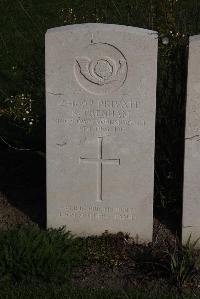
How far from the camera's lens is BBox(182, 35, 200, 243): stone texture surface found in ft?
15.9

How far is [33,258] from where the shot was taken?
471 cm

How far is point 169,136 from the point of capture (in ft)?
18.5

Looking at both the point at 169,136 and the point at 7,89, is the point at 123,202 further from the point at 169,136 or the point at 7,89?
the point at 7,89

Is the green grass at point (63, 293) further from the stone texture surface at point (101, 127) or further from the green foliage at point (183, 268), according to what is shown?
the stone texture surface at point (101, 127)

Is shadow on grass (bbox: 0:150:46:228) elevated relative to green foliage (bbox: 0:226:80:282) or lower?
elevated

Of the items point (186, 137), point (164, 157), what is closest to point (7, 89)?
point (164, 157)

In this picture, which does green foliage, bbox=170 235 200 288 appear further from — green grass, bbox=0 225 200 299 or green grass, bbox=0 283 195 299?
green grass, bbox=0 283 195 299

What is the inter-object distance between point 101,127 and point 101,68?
467 mm

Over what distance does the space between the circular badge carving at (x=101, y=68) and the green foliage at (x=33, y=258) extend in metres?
1.20

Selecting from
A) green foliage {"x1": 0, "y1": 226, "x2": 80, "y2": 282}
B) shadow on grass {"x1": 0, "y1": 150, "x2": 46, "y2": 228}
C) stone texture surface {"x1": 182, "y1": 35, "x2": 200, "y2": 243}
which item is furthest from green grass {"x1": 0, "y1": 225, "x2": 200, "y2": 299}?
shadow on grass {"x1": 0, "y1": 150, "x2": 46, "y2": 228}

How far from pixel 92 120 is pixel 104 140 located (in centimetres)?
19

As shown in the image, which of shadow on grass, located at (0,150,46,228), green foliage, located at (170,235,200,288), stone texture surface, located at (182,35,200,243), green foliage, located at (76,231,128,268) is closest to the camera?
green foliage, located at (170,235,200,288)

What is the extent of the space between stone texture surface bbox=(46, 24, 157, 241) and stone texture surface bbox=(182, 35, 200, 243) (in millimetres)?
271

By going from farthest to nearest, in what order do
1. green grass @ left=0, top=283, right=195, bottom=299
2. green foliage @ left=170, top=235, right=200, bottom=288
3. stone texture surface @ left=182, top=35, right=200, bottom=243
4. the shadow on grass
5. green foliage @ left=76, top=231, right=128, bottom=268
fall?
1. the shadow on grass
2. green foliage @ left=76, top=231, right=128, bottom=268
3. stone texture surface @ left=182, top=35, right=200, bottom=243
4. green foliage @ left=170, top=235, right=200, bottom=288
5. green grass @ left=0, top=283, right=195, bottom=299
